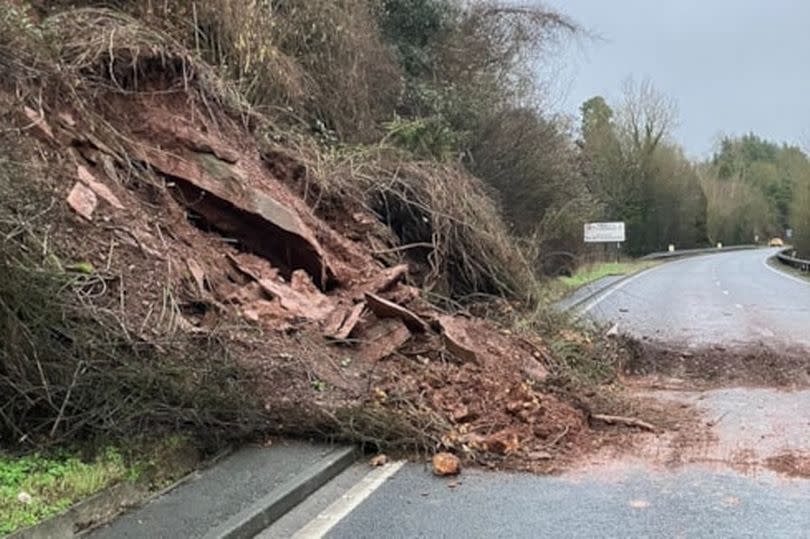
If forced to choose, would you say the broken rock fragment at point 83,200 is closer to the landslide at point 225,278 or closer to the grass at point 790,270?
the landslide at point 225,278

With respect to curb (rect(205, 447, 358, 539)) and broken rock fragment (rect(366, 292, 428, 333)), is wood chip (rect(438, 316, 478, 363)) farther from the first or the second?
curb (rect(205, 447, 358, 539))

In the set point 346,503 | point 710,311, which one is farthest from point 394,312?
point 710,311

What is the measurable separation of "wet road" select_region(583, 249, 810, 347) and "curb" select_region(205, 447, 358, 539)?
7.81 m

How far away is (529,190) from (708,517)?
58.7 feet

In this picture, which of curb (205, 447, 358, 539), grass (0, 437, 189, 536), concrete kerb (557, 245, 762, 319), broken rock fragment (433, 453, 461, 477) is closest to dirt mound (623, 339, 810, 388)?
concrete kerb (557, 245, 762, 319)

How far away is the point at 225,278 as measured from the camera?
8.77 m

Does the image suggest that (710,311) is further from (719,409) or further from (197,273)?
(197,273)

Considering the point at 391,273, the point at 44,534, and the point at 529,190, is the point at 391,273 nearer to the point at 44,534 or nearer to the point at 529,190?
the point at 44,534

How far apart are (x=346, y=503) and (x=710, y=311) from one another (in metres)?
14.7

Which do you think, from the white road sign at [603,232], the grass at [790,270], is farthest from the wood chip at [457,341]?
the grass at [790,270]

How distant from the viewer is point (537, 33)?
23641 mm

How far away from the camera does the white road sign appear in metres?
38.5

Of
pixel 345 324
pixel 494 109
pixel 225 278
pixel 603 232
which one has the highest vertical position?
pixel 494 109

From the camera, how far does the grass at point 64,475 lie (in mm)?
4566
